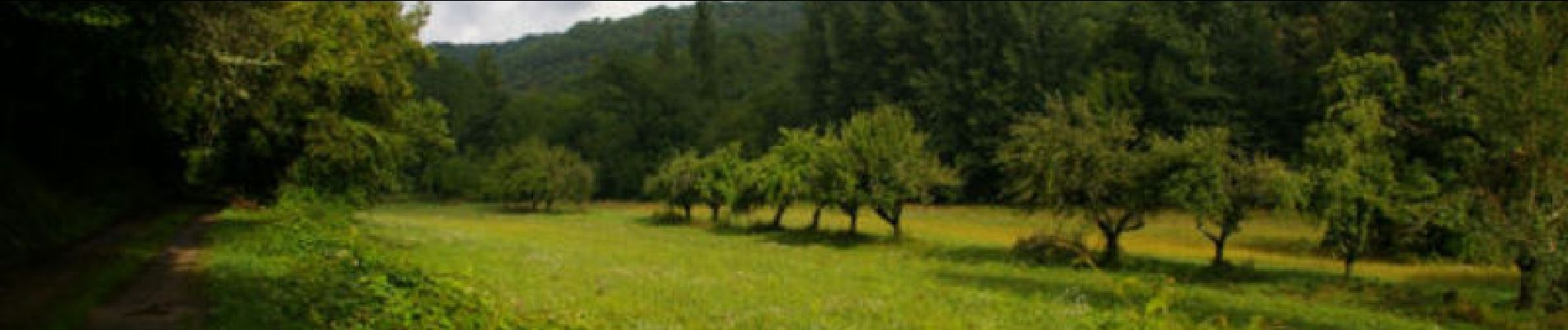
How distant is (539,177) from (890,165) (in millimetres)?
57140

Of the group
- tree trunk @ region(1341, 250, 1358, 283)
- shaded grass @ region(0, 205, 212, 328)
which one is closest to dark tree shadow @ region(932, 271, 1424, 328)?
tree trunk @ region(1341, 250, 1358, 283)

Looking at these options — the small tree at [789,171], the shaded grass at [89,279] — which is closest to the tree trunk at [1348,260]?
the small tree at [789,171]

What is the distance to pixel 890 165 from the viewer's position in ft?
176

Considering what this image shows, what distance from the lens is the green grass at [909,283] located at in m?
21.2

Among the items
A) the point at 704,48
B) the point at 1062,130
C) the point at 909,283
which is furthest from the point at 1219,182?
the point at 704,48

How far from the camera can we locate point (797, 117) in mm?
129875

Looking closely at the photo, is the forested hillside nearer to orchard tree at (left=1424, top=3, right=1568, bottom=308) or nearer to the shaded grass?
orchard tree at (left=1424, top=3, right=1568, bottom=308)

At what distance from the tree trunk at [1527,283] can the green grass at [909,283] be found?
1019mm

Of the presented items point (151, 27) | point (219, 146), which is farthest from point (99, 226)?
point (151, 27)

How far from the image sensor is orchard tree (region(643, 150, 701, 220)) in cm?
7875

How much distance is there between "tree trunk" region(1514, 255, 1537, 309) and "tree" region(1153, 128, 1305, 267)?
7621 millimetres

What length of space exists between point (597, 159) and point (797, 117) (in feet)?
106

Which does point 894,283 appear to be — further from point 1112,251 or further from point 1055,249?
point 1055,249

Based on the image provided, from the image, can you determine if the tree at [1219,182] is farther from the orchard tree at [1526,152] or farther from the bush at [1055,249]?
the orchard tree at [1526,152]
